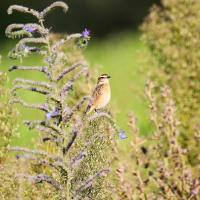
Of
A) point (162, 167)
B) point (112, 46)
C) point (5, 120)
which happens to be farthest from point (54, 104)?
point (112, 46)

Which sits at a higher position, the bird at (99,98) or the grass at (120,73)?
the grass at (120,73)

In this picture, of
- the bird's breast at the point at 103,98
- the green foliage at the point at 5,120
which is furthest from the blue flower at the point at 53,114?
the green foliage at the point at 5,120

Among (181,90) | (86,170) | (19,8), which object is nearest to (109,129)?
(86,170)

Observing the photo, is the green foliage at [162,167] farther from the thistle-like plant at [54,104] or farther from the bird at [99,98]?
the thistle-like plant at [54,104]

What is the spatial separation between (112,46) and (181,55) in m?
14.4

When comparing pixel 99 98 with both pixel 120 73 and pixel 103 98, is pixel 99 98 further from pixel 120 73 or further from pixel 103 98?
pixel 120 73

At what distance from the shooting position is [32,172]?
9352 millimetres

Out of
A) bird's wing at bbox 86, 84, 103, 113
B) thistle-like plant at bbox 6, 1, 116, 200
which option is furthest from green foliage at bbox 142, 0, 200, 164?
thistle-like plant at bbox 6, 1, 116, 200

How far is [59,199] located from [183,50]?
20.3 feet

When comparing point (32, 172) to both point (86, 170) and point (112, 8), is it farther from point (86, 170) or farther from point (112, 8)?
point (112, 8)

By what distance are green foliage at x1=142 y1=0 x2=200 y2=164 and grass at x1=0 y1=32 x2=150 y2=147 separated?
0.37m

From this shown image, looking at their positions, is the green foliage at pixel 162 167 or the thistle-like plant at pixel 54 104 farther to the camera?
the green foliage at pixel 162 167

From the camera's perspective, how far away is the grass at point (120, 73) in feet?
51.1

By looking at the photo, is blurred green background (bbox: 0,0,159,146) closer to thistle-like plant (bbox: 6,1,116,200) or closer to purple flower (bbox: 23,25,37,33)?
thistle-like plant (bbox: 6,1,116,200)
